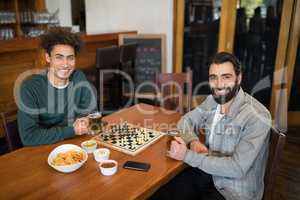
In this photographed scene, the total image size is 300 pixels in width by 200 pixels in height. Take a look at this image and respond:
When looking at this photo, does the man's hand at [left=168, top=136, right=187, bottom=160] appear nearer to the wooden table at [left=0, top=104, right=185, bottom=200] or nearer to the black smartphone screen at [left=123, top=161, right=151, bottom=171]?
the wooden table at [left=0, top=104, right=185, bottom=200]

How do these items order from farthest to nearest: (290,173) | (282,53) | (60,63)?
→ (282,53), (290,173), (60,63)

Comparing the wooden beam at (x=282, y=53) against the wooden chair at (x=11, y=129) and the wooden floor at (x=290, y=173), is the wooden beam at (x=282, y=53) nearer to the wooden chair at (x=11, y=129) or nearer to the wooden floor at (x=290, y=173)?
the wooden floor at (x=290, y=173)

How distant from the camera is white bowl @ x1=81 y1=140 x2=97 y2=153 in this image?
56.2 inches

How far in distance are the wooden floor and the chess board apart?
4.31 ft

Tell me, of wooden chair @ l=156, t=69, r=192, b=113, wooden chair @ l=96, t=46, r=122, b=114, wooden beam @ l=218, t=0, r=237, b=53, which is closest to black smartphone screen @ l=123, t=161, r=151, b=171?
wooden chair @ l=156, t=69, r=192, b=113

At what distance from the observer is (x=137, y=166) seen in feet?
4.31

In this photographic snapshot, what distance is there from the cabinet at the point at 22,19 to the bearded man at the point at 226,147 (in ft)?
11.5

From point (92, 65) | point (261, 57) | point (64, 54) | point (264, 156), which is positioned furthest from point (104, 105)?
point (264, 156)

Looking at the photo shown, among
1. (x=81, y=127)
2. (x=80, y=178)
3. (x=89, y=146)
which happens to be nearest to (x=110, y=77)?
(x=81, y=127)

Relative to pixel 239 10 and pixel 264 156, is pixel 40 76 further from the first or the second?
pixel 239 10

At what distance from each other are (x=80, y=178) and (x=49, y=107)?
653 mm

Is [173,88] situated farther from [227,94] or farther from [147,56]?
[147,56]

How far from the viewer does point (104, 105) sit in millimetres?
3678

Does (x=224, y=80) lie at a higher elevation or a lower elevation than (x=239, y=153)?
higher
